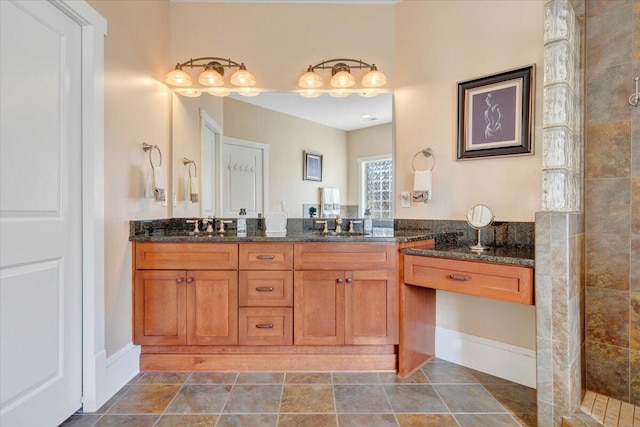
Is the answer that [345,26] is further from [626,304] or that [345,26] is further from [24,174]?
[626,304]

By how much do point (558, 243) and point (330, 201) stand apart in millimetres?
1575

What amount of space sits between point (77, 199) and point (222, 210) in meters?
1.06

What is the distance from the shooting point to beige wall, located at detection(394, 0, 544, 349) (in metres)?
A: 1.94

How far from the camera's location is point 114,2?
185 centimetres

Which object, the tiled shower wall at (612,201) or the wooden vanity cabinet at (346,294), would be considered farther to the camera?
the wooden vanity cabinet at (346,294)

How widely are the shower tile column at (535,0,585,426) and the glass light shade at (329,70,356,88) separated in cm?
127

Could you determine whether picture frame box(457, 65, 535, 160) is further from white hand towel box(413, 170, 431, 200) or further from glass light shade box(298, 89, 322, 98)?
glass light shade box(298, 89, 322, 98)

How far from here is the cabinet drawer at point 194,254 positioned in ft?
6.61

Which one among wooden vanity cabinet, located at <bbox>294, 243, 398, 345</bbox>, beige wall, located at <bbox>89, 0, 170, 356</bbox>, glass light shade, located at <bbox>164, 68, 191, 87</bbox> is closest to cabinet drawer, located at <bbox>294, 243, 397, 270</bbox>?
wooden vanity cabinet, located at <bbox>294, 243, 398, 345</bbox>

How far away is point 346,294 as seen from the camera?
6.58 ft

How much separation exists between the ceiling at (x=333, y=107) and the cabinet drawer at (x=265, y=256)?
3.87ft

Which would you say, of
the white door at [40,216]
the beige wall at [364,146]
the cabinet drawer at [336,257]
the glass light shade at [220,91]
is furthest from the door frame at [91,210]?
the beige wall at [364,146]

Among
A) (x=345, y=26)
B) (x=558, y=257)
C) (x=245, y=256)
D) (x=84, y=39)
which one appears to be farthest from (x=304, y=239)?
(x=345, y=26)

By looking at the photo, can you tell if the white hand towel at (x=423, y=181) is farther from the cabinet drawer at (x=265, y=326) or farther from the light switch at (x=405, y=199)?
the cabinet drawer at (x=265, y=326)
